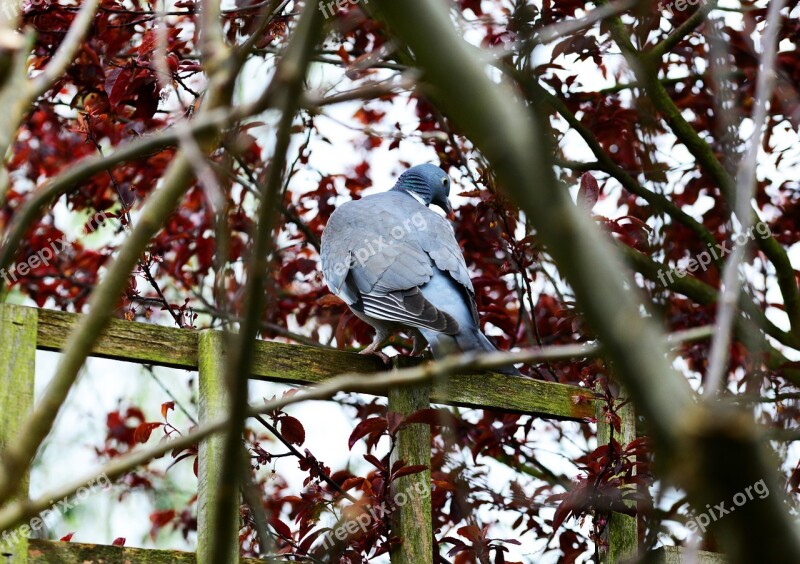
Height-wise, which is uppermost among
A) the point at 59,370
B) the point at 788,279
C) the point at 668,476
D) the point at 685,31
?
the point at 685,31

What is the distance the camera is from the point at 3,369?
7.20ft

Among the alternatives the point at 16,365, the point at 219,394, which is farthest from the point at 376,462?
the point at 16,365

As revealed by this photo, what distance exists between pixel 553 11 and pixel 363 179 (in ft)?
5.06

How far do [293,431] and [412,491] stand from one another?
373 mm

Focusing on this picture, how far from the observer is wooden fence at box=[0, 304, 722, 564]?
2.17 m

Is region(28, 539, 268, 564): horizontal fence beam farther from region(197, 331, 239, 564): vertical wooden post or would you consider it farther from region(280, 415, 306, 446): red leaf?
region(280, 415, 306, 446): red leaf

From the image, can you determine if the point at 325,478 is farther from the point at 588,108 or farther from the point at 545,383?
the point at 588,108

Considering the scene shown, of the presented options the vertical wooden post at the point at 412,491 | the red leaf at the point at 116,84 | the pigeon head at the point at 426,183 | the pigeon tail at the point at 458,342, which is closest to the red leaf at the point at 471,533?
the vertical wooden post at the point at 412,491

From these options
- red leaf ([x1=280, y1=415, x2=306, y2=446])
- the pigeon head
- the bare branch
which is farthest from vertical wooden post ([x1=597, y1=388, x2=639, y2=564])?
the pigeon head

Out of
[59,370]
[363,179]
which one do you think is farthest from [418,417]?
[363,179]

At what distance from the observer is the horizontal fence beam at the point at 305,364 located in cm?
234

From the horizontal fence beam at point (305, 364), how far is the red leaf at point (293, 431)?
0.15 metres

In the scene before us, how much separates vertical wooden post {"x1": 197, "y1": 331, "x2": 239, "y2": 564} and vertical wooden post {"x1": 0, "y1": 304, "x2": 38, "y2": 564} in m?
0.41

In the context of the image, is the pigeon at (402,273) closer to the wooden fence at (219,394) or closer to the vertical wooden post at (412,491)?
the wooden fence at (219,394)
